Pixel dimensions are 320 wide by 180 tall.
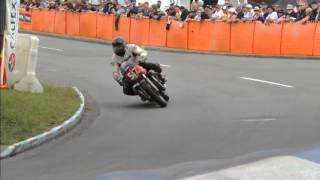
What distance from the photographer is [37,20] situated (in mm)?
37656

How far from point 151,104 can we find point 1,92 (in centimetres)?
329

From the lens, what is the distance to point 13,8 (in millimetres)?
12812

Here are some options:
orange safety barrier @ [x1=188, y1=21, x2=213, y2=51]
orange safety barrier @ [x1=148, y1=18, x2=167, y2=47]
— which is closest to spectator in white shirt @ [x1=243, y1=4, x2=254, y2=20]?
orange safety barrier @ [x1=188, y1=21, x2=213, y2=51]

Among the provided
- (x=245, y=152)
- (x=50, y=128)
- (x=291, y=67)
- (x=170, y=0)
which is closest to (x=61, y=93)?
(x=50, y=128)

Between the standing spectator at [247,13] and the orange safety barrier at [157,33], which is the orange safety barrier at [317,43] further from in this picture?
the orange safety barrier at [157,33]

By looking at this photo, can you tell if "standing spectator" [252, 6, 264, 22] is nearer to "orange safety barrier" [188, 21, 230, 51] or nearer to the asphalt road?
"orange safety barrier" [188, 21, 230, 51]

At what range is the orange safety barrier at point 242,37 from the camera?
993 inches

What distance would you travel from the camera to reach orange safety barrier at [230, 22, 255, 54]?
82.7 feet

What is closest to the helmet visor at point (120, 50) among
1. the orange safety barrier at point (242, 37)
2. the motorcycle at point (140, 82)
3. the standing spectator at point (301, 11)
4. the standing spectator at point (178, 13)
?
the motorcycle at point (140, 82)

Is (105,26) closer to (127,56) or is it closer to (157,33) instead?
(157,33)

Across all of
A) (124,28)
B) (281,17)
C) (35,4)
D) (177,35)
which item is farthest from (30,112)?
(35,4)

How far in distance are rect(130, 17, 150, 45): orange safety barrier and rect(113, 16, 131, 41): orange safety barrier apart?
Result: 22cm

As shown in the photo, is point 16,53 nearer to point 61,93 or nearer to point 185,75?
A: point 61,93

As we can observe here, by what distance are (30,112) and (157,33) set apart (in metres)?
18.8
